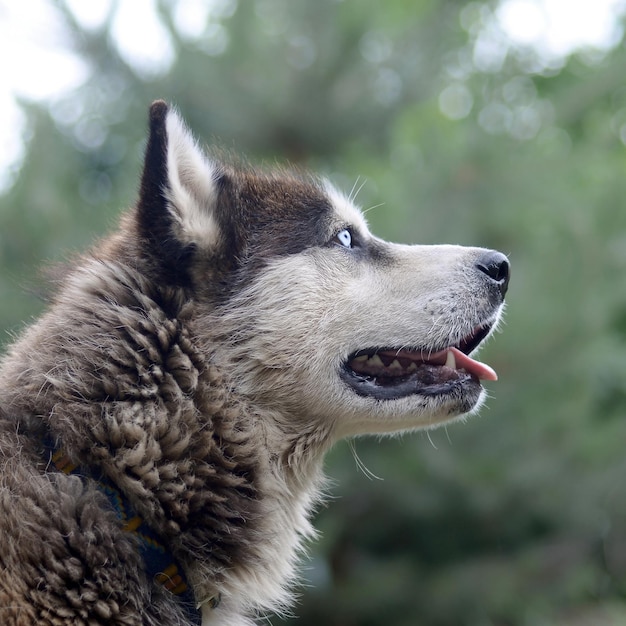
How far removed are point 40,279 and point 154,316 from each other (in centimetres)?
84

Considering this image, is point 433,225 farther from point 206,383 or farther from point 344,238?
point 206,383

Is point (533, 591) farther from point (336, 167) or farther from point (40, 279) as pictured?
point (40, 279)

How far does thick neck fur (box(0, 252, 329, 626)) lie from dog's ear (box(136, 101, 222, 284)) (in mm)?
141

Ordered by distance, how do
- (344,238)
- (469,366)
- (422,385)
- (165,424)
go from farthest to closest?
(344,238)
(469,366)
(422,385)
(165,424)

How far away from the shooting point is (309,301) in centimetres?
353

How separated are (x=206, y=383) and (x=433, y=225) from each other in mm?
5578

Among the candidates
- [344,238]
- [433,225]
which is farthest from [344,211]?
[433,225]

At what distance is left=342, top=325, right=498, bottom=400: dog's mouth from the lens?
11.4 feet

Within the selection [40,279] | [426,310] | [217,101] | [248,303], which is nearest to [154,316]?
[248,303]

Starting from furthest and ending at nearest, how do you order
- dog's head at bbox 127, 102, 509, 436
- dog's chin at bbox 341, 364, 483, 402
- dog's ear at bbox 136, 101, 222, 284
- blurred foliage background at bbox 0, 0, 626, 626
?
1. blurred foliage background at bbox 0, 0, 626, 626
2. dog's chin at bbox 341, 364, 483, 402
3. dog's head at bbox 127, 102, 509, 436
4. dog's ear at bbox 136, 101, 222, 284

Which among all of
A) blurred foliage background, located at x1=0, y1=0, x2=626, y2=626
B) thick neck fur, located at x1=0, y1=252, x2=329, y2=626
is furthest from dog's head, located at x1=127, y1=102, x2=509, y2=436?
blurred foliage background, located at x1=0, y1=0, x2=626, y2=626

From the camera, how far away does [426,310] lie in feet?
11.6

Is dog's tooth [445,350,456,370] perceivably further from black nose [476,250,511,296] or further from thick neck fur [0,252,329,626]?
thick neck fur [0,252,329,626]

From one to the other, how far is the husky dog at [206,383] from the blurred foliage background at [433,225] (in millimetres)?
3500
